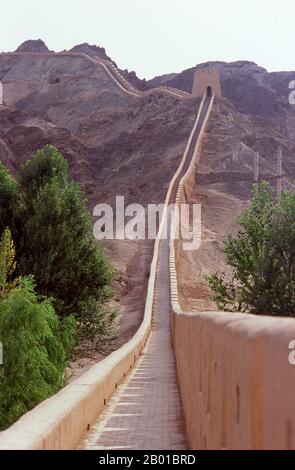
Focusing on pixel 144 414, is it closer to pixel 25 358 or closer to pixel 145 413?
pixel 145 413

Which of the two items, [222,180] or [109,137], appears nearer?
[222,180]

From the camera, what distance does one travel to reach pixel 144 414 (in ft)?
37.9

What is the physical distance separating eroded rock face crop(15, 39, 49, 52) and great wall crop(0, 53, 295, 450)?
111732mm

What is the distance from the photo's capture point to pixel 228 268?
48.9 metres

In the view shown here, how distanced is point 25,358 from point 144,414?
907 centimetres

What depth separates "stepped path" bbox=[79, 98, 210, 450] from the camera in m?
8.80

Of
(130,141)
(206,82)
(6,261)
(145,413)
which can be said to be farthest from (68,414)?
(206,82)

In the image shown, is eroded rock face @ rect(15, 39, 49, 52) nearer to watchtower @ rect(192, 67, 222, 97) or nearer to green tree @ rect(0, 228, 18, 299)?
watchtower @ rect(192, 67, 222, 97)

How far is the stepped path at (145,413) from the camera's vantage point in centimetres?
880

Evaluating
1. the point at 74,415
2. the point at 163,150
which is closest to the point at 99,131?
the point at 163,150

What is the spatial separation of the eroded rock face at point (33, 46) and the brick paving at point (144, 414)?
110280 millimetres

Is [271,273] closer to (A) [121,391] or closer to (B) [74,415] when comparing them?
(A) [121,391]

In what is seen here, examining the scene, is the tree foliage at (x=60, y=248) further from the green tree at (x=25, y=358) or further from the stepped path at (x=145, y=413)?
the green tree at (x=25, y=358)
